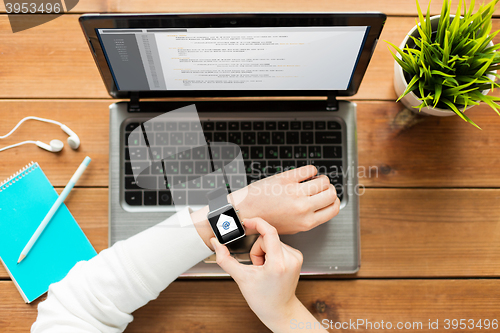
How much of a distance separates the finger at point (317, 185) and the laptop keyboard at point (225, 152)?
0.10 ft

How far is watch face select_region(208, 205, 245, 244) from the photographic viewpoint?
58 centimetres

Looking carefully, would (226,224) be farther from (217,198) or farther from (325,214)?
(325,214)

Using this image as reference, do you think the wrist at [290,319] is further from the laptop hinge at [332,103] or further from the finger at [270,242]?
the laptop hinge at [332,103]

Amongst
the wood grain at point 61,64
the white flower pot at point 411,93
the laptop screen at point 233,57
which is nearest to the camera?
the laptop screen at point 233,57

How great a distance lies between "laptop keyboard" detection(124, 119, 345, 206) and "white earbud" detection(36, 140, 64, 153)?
0.50ft

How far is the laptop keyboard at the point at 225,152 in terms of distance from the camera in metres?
0.63

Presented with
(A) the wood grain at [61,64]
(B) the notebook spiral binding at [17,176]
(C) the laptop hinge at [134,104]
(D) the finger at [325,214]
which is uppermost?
(A) the wood grain at [61,64]

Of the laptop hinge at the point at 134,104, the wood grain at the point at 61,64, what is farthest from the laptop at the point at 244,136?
the wood grain at the point at 61,64

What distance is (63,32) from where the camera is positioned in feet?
2.30

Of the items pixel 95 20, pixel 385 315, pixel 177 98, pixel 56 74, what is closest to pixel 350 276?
pixel 385 315

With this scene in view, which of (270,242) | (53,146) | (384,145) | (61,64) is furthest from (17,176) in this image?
(384,145)

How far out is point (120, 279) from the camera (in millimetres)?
577

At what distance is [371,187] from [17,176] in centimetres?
73

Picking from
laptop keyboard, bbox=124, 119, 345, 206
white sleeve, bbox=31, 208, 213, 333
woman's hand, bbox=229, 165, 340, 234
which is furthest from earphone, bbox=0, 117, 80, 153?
woman's hand, bbox=229, 165, 340, 234
